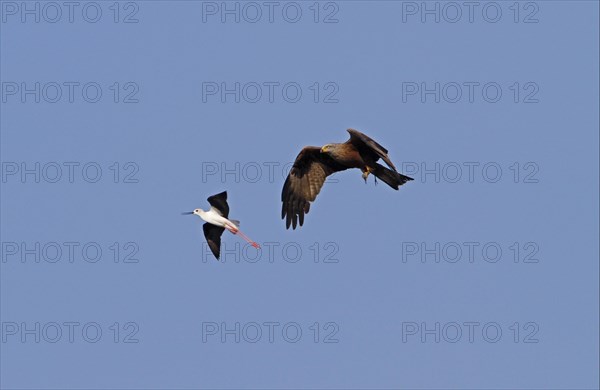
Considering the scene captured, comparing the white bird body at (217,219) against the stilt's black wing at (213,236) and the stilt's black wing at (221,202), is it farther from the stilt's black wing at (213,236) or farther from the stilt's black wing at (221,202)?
the stilt's black wing at (213,236)

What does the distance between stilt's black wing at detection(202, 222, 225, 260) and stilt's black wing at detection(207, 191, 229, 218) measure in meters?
0.93

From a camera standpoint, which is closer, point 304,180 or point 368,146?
point 368,146

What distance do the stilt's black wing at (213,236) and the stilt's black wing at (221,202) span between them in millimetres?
934

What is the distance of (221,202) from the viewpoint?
113 feet

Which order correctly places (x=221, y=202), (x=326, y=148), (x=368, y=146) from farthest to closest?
(x=221, y=202)
(x=326, y=148)
(x=368, y=146)

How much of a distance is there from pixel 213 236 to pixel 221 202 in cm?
149

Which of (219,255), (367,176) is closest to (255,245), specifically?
(219,255)

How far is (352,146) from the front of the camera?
32.9 m

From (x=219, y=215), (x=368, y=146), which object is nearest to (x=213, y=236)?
(x=219, y=215)

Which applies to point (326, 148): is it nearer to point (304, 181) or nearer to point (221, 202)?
point (304, 181)

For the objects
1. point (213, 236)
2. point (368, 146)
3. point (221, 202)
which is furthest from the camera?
point (213, 236)

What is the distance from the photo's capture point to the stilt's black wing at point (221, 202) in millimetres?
34156

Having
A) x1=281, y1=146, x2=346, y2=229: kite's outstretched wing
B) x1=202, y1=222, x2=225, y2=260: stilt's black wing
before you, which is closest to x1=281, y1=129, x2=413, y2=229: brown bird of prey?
x1=281, y1=146, x2=346, y2=229: kite's outstretched wing

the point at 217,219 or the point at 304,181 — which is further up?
the point at 304,181
